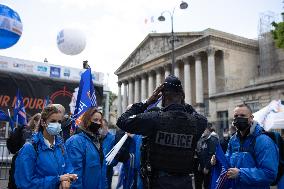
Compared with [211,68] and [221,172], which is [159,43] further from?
[221,172]

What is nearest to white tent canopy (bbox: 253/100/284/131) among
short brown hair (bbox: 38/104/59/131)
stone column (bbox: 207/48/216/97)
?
short brown hair (bbox: 38/104/59/131)

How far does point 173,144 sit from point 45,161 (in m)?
1.32

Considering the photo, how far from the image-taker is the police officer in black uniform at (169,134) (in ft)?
9.89

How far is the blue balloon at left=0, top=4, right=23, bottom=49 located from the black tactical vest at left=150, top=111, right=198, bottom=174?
6272 mm

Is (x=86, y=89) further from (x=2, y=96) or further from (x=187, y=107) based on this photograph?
(x=2, y=96)

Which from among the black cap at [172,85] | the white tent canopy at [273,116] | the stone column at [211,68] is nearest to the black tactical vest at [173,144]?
the black cap at [172,85]

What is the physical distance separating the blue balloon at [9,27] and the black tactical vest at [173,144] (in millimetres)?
6272

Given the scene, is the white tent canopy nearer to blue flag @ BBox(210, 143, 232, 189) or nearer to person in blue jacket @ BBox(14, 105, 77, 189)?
blue flag @ BBox(210, 143, 232, 189)

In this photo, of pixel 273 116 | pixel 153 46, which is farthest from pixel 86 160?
pixel 153 46

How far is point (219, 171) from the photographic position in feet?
13.1

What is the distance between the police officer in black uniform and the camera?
3.02m

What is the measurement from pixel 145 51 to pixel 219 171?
49.3m

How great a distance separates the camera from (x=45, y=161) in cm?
332

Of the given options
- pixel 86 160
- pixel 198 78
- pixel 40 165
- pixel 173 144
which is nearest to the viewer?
pixel 173 144
